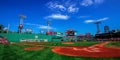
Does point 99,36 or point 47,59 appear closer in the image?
point 47,59

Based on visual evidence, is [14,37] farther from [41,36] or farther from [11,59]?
[11,59]

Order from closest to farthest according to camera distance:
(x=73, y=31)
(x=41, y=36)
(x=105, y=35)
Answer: (x=41, y=36) → (x=105, y=35) → (x=73, y=31)

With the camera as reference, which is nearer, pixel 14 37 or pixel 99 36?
pixel 14 37

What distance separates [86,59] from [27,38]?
50696mm

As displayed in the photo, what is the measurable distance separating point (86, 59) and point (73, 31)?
87.3 metres

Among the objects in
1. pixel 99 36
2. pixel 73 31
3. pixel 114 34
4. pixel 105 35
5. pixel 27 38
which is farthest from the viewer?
pixel 73 31

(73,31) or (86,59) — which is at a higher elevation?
(73,31)

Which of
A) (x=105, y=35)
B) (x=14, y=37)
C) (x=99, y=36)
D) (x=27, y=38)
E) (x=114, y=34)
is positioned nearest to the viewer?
(x=14, y=37)

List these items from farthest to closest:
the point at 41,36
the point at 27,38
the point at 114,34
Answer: the point at 114,34
the point at 41,36
the point at 27,38

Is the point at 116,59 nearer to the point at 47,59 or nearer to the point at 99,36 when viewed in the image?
the point at 47,59

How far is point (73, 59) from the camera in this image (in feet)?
35.7

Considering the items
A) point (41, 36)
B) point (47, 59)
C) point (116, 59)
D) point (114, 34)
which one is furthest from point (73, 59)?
point (114, 34)

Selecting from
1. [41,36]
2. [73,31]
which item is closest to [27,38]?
[41,36]

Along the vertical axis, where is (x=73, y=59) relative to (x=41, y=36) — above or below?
below
